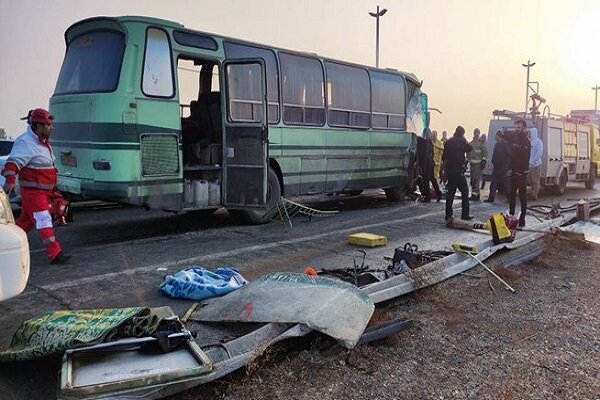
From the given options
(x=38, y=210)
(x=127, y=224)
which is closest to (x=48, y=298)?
(x=38, y=210)

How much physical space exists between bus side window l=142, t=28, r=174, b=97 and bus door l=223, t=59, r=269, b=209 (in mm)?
1086

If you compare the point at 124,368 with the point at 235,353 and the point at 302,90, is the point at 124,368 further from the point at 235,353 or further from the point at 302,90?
the point at 302,90

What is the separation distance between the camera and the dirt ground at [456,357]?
3.52 metres

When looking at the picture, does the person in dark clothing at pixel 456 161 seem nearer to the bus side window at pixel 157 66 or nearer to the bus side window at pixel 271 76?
the bus side window at pixel 271 76

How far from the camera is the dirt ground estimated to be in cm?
352


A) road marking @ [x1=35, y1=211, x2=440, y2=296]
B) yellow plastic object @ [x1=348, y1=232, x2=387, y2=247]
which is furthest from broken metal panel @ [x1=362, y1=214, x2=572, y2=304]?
road marking @ [x1=35, y1=211, x2=440, y2=296]

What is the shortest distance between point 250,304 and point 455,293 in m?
2.41

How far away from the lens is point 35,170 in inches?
234

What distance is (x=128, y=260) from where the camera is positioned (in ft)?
21.7

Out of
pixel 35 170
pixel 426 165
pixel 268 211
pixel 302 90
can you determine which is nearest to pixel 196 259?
pixel 35 170

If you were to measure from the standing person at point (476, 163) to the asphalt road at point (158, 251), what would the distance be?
A: 2844 millimetres

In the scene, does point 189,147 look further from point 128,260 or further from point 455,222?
point 455,222

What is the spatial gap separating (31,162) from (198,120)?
420 centimetres

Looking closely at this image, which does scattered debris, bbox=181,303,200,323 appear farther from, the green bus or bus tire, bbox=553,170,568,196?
bus tire, bbox=553,170,568,196
